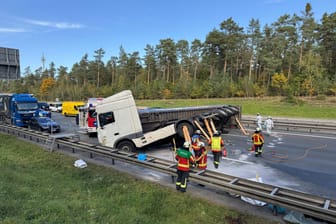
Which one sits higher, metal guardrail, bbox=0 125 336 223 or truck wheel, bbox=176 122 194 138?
truck wheel, bbox=176 122 194 138

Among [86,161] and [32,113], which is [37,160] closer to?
[86,161]

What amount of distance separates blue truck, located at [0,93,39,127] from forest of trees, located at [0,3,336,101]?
3461cm

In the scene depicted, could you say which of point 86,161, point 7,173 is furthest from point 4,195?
point 86,161

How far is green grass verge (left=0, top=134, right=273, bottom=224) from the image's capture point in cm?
562

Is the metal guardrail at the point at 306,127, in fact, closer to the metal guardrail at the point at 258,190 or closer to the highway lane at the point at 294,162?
the highway lane at the point at 294,162

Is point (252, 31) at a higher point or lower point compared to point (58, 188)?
higher

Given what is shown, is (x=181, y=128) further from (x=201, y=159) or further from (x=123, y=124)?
(x=201, y=159)

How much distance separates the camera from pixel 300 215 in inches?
213

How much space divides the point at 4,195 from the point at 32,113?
57.4 ft

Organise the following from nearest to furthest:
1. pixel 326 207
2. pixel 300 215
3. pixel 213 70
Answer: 1. pixel 326 207
2. pixel 300 215
3. pixel 213 70

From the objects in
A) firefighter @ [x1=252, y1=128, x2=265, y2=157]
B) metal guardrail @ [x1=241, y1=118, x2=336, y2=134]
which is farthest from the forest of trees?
firefighter @ [x1=252, y1=128, x2=265, y2=157]

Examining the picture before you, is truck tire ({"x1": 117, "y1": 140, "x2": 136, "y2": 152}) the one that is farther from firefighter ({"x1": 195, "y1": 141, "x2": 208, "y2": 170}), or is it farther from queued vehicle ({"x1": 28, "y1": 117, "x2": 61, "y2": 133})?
queued vehicle ({"x1": 28, "y1": 117, "x2": 61, "y2": 133})

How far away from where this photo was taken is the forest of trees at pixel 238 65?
51.4m

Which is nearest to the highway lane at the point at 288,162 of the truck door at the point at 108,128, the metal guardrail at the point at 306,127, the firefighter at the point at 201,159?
the firefighter at the point at 201,159
